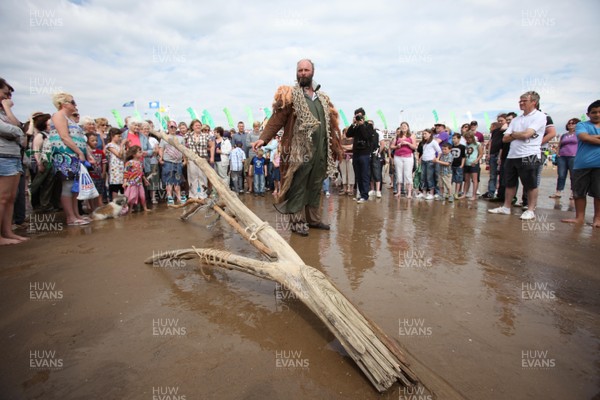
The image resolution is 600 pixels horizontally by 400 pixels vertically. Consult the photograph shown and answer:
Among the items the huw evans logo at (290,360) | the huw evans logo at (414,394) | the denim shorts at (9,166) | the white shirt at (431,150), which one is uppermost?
the white shirt at (431,150)

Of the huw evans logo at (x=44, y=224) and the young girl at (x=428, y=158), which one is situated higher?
the young girl at (x=428, y=158)

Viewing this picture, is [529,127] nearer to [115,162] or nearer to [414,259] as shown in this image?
[414,259]

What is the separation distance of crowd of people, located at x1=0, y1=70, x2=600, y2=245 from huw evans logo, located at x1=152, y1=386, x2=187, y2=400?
9.19 ft

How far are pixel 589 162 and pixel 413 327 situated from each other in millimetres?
4904

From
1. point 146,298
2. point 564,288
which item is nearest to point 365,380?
point 146,298

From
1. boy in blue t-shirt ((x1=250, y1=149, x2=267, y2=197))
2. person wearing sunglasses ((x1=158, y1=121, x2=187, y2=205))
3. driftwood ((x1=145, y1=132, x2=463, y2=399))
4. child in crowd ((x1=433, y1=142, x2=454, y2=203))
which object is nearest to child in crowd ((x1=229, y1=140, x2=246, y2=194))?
boy in blue t-shirt ((x1=250, y1=149, x2=267, y2=197))

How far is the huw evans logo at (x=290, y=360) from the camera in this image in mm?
1677

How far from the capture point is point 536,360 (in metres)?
1.73

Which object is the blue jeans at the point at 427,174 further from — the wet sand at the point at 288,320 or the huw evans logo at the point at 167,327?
the huw evans logo at the point at 167,327

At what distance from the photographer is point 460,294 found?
2439 millimetres

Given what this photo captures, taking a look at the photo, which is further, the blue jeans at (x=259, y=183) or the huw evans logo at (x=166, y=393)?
the blue jeans at (x=259, y=183)

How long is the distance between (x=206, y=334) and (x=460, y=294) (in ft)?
6.61

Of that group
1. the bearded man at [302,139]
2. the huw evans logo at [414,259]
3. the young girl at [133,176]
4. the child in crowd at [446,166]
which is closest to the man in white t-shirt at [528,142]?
the child in crowd at [446,166]

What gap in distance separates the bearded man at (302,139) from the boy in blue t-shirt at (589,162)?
13.2ft
